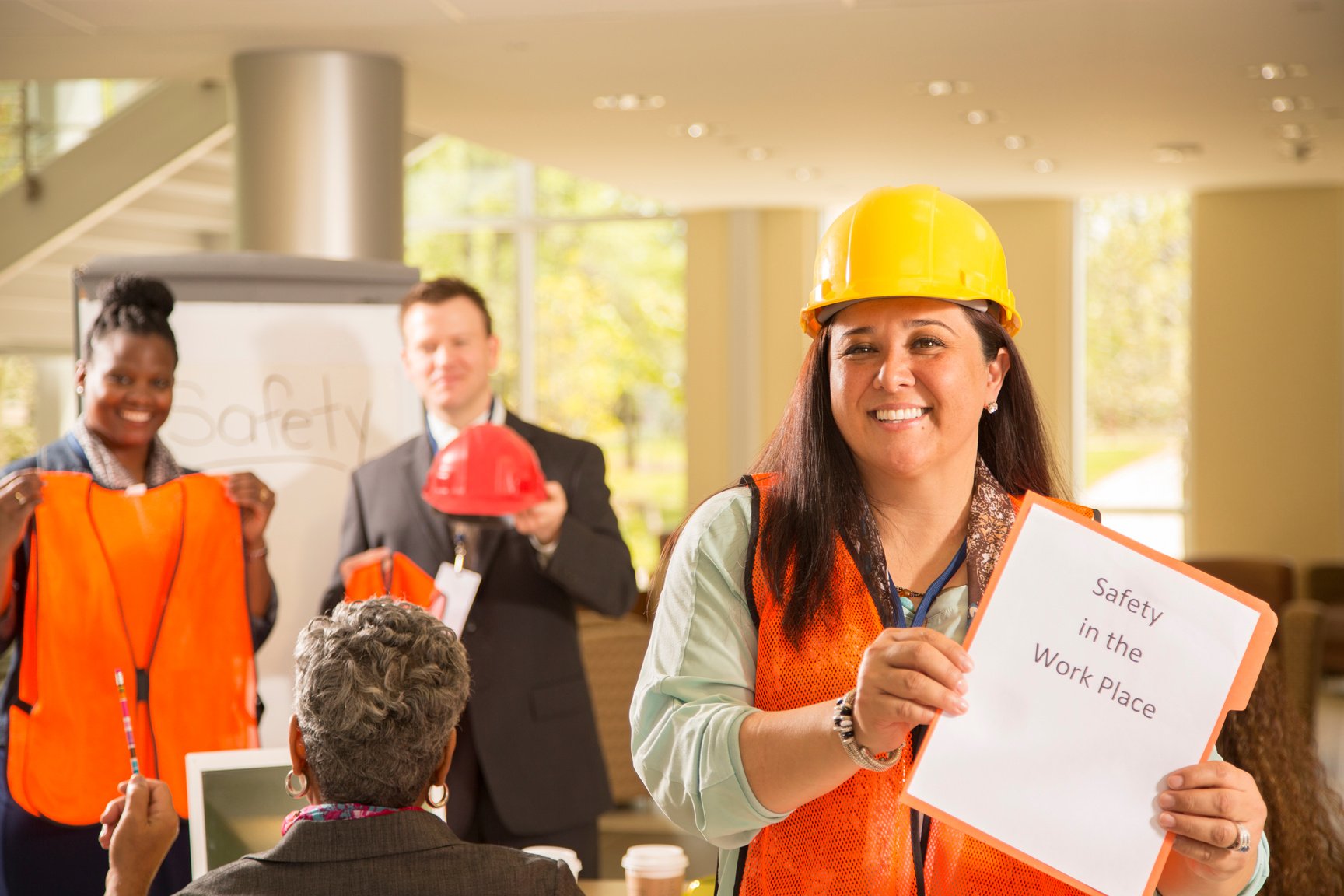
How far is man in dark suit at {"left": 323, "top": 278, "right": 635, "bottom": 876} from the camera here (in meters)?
2.95

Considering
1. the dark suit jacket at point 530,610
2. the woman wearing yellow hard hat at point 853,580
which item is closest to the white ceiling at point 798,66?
the dark suit jacket at point 530,610

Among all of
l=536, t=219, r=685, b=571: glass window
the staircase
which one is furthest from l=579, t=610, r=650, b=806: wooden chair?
l=536, t=219, r=685, b=571: glass window

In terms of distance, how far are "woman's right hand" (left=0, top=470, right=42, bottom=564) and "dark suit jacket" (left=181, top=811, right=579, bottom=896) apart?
1215 mm

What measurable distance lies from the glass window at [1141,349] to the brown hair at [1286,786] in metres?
8.99

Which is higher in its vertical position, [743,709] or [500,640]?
[743,709]

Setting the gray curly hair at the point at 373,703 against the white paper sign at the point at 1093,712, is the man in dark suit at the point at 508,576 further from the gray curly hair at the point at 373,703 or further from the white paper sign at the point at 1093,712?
the white paper sign at the point at 1093,712

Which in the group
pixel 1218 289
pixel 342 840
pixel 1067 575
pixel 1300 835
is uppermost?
pixel 1218 289

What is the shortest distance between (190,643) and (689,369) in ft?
29.0

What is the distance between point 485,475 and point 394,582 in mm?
301

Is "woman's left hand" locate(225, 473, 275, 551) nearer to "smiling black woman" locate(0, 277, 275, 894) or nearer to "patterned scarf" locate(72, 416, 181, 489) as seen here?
"smiling black woman" locate(0, 277, 275, 894)

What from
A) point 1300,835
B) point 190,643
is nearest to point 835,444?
point 1300,835

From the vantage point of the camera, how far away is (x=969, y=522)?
5.44 feet

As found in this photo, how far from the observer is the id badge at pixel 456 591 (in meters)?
2.90

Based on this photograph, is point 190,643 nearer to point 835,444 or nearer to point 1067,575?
point 835,444
